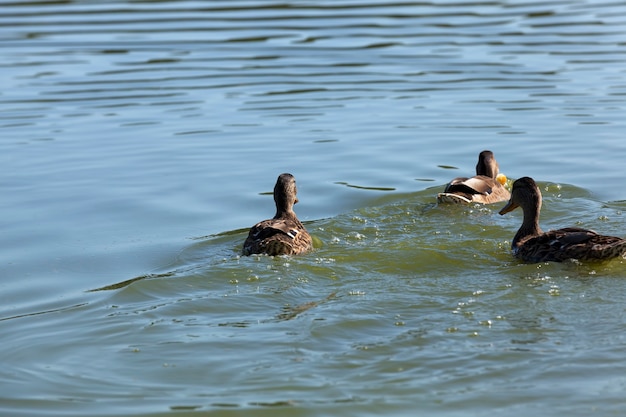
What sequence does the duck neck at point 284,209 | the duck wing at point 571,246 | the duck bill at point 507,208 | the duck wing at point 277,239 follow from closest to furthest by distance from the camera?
1. the duck wing at point 571,246
2. the duck wing at point 277,239
3. the duck neck at point 284,209
4. the duck bill at point 507,208

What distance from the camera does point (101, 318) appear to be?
9344 mm

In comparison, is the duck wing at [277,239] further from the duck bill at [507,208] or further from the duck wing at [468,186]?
the duck wing at [468,186]

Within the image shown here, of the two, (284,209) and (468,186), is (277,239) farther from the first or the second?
(468,186)

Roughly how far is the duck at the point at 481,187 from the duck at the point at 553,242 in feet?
4.53

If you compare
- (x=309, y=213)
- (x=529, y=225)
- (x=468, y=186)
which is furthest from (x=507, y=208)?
(x=309, y=213)

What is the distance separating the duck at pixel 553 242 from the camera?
10.2 meters

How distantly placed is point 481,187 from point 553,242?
2.93m

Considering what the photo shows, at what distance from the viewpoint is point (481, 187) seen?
13.6m

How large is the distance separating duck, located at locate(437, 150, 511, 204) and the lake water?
0.19m

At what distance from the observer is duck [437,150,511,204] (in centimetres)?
1322

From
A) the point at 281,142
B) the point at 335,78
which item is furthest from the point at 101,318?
the point at 335,78

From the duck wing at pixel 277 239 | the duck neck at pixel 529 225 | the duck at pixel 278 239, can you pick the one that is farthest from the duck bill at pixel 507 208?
the duck wing at pixel 277 239

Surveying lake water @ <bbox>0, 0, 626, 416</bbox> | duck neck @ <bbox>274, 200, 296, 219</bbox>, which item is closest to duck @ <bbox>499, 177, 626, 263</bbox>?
lake water @ <bbox>0, 0, 626, 416</bbox>

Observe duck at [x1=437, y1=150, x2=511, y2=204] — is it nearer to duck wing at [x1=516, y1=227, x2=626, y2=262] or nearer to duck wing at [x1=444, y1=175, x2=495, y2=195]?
duck wing at [x1=444, y1=175, x2=495, y2=195]
